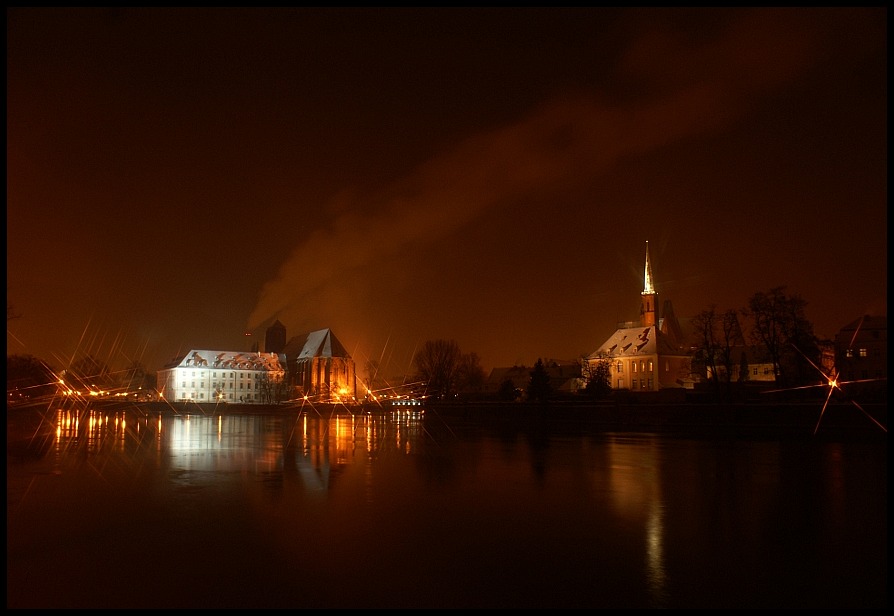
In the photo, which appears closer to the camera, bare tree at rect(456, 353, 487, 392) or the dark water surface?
the dark water surface

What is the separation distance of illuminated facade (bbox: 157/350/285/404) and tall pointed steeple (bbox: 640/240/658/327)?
70.2m

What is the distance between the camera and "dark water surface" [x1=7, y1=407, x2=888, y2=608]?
8953mm

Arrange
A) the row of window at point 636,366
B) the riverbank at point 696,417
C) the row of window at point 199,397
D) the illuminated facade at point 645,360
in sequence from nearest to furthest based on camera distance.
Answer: the riverbank at point 696,417, the illuminated facade at point 645,360, the row of window at point 636,366, the row of window at point 199,397

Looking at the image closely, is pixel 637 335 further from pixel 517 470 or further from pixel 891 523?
pixel 891 523

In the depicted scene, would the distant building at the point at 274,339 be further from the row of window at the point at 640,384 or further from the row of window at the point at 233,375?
the row of window at the point at 640,384

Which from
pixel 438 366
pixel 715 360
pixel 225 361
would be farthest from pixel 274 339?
pixel 715 360

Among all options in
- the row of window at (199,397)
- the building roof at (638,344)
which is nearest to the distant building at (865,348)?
the building roof at (638,344)

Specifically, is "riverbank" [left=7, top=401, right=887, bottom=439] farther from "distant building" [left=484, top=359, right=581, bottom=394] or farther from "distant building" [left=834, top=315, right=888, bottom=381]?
"distant building" [left=484, top=359, right=581, bottom=394]

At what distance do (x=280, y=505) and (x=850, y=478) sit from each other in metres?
15.9

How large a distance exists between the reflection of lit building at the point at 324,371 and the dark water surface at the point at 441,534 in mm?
120459

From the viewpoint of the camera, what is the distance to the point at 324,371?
488 ft

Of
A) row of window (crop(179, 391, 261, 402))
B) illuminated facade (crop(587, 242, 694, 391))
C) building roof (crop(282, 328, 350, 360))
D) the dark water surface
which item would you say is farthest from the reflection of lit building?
the dark water surface

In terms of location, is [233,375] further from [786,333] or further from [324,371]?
[786,333]

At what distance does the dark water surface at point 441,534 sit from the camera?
8953mm
